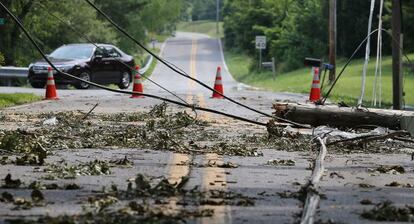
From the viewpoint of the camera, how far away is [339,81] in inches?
1452

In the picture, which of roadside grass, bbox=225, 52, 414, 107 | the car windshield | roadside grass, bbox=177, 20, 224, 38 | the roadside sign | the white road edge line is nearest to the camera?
the white road edge line

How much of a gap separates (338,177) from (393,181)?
544 millimetres

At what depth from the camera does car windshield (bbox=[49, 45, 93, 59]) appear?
1062 inches

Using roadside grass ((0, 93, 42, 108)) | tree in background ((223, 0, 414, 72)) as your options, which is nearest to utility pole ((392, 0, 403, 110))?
roadside grass ((0, 93, 42, 108))

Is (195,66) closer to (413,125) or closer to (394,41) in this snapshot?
(394,41)

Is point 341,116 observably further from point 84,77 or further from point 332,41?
point 332,41

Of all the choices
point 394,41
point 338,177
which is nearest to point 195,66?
point 394,41

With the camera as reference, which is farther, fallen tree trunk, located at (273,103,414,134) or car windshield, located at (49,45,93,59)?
car windshield, located at (49,45,93,59)

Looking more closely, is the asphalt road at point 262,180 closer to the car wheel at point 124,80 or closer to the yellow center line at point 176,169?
the yellow center line at point 176,169

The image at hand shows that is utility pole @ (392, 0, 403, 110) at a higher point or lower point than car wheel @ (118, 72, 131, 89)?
higher

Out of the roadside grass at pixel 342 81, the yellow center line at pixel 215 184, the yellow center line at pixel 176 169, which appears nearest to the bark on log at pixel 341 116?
the yellow center line at pixel 215 184

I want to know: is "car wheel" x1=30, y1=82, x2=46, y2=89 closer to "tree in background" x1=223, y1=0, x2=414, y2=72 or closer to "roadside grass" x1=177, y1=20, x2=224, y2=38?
"tree in background" x1=223, y1=0, x2=414, y2=72

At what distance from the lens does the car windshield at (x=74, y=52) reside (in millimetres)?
26984

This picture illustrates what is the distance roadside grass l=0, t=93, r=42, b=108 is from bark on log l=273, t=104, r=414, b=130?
8.05m
